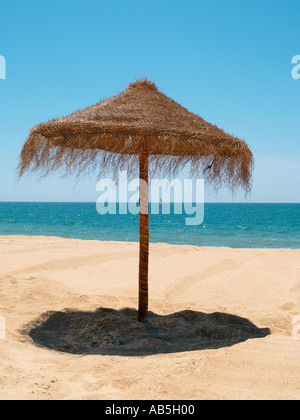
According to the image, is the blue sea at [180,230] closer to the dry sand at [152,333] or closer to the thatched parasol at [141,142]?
the dry sand at [152,333]

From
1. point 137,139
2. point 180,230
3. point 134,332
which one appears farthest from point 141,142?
point 180,230

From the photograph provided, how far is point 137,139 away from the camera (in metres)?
4.09

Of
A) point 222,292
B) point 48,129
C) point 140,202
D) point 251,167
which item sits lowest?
point 222,292

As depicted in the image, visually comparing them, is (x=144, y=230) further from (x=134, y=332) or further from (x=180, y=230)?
(x=180, y=230)

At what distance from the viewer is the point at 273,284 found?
7328mm

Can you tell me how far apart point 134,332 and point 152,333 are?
228 mm

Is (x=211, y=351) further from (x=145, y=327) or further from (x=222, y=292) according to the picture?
(x=222, y=292)

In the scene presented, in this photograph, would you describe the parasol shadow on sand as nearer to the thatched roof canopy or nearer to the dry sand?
the dry sand

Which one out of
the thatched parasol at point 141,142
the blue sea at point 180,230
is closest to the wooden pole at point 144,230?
the thatched parasol at point 141,142

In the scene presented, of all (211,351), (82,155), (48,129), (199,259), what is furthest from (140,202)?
(199,259)

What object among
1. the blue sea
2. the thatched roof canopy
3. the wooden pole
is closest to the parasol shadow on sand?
the wooden pole

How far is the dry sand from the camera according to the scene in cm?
299

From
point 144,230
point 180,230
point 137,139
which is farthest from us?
point 180,230
